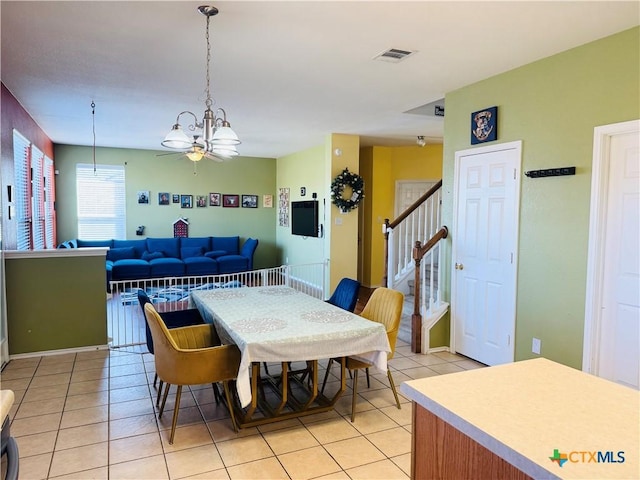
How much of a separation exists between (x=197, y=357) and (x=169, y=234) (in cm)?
703

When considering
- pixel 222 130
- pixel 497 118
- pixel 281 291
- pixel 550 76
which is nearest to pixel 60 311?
pixel 281 291

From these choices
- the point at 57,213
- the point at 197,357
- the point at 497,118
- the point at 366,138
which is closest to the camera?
the point at 197,357

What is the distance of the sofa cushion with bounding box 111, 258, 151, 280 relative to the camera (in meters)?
7.56

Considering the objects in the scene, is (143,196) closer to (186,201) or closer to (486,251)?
(186,201)

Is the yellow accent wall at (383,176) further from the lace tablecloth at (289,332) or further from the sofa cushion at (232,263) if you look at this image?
the lace tablecloth at (289,332)

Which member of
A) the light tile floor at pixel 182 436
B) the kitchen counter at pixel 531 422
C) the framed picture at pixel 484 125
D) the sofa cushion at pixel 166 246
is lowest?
the light tile floor at pixel 182 436

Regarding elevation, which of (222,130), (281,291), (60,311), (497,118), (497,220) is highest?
(497,118)

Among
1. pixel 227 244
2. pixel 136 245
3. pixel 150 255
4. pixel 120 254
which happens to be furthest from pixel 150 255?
pixel 227 244

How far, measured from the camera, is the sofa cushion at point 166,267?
7.90 metres

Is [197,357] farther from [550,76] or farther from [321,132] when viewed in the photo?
[321,132]

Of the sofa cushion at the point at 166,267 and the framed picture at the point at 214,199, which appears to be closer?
the sofa cushion at the point at 166,267

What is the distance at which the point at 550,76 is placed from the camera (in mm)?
3395

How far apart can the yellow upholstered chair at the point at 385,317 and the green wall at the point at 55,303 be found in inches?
115

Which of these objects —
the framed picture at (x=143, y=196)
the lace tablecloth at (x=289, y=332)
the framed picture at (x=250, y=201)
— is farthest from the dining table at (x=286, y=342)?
the framed picture at (x=250, y=201)
